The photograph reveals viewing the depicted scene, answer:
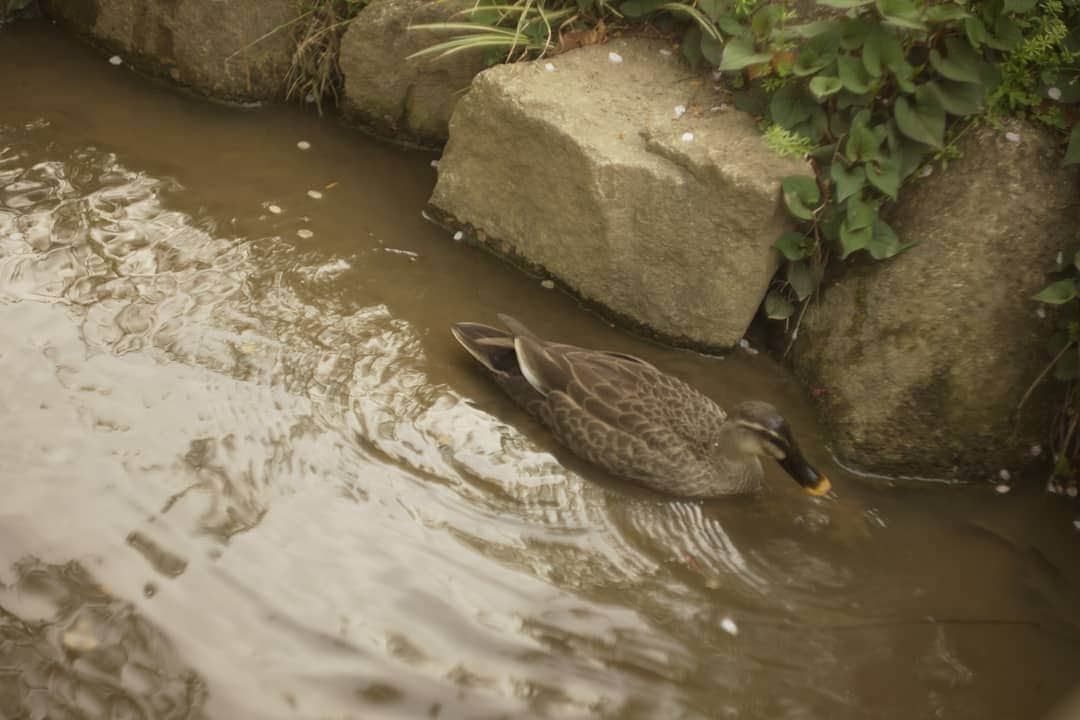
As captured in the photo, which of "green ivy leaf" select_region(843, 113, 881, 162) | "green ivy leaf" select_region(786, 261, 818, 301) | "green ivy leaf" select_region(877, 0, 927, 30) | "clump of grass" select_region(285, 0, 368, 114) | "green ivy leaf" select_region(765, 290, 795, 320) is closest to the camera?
"green ivy leaf" select_region(877, 0, 927, 30)

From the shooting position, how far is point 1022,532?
4039mm

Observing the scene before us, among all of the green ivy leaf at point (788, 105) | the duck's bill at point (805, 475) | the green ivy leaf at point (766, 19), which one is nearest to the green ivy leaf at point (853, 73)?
the green ivy leaf at point (788, 105)

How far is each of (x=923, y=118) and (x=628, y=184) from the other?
51.1 inches

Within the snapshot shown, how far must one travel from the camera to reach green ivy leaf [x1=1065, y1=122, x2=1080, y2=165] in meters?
3.92

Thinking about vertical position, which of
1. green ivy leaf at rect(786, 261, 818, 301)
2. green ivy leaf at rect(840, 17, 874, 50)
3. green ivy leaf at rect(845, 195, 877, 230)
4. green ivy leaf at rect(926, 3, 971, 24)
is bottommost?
green ivy leaf at rect(786, 261, 818, 301)

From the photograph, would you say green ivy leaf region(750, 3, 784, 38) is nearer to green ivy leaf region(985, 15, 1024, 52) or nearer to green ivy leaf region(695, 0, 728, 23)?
green ivy leaf region(695, 0, 728, 23)

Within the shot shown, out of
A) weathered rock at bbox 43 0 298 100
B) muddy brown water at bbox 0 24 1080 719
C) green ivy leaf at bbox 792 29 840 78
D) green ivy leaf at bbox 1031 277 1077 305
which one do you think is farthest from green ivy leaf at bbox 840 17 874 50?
weathered rock at bbox 43 0 298 100

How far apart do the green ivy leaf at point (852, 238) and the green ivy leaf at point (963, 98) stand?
602mm

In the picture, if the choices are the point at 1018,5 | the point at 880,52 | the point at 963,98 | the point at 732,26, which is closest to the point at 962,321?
the point at 963,98

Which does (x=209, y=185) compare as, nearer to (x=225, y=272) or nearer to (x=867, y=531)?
(x=225, y=272)

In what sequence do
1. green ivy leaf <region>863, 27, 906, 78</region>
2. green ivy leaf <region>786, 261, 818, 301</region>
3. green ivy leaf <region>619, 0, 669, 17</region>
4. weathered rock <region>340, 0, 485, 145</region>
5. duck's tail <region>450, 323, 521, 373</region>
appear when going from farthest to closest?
weathered rock <region>340, 0, 485, 145</region> → green ivy leaf <region>619, 0, 669, 17</region> → green ivy leaf <region>786, 261, 818, 301</region> → duck's tail <region>450, 323, 521, 373</region> → green ivy leaf <region>863, 27, 906, 78</region>

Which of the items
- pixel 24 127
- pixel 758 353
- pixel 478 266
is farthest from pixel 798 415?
pixel 24 127

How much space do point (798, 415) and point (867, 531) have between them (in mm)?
667

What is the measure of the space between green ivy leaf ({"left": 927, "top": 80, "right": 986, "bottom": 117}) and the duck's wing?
1618 mm
